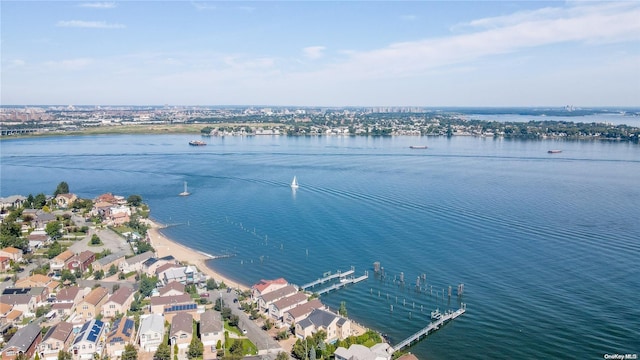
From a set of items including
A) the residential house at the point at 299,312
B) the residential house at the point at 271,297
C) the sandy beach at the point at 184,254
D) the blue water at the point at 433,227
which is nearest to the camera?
the residential house at the point at 299,312

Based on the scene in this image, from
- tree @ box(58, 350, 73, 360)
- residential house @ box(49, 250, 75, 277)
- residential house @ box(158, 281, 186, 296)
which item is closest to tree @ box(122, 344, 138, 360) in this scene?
tree @ box(58, 350, 73, 360)

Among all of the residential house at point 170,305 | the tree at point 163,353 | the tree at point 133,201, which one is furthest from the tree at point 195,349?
the tree at point 133,201

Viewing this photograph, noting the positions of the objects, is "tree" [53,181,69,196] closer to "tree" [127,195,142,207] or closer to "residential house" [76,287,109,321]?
"tree" [127,195,142,207]

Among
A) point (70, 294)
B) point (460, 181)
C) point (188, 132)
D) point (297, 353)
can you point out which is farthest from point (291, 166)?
point (188, 132)

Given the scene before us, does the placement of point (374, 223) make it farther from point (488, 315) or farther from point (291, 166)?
point (291, 166)

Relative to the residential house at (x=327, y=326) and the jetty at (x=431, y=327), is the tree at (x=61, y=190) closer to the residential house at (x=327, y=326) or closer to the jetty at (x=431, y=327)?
the residential house at (x=327, y=326)

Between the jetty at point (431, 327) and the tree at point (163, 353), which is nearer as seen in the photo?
the tree at point (163, 353)
